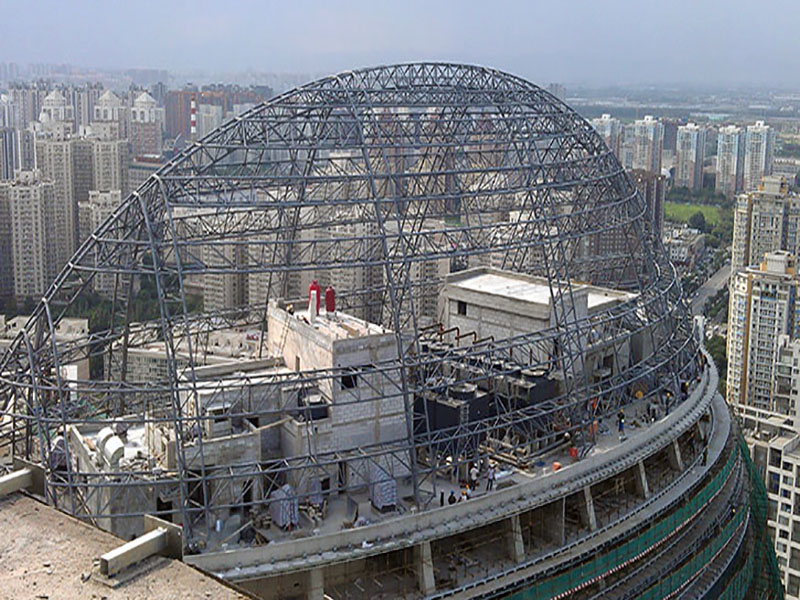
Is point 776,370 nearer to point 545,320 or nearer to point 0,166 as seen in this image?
point 545,320

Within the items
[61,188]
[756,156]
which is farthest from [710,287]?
[61,188]

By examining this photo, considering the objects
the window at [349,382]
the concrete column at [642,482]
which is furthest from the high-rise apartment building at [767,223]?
the window at [349,382]

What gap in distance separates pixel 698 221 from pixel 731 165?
61.4 ft

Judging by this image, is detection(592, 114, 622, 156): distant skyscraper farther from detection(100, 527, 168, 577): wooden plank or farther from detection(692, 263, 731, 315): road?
detection(100, 527, 168, 577): wooden plank

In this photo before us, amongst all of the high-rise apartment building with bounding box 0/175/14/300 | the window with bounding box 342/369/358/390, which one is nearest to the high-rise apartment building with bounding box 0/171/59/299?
the high-rise apartment building with bounding box 0/175/14/300

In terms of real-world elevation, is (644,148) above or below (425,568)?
above

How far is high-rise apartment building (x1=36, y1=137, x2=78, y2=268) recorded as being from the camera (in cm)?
5894

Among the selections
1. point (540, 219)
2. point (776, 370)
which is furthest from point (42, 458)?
point (776, 370)

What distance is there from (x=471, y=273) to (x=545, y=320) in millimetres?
4084

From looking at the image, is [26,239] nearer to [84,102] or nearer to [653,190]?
[653,190]

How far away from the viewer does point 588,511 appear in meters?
20.5

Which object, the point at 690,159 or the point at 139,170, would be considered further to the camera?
the point at 690,159

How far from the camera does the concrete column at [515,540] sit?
63.0 feet

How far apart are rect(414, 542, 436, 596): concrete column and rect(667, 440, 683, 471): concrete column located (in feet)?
26.9
